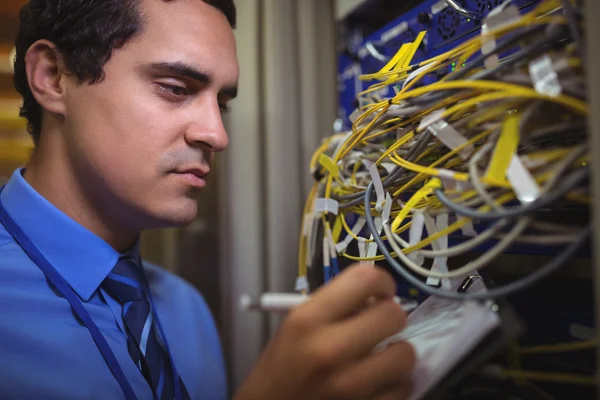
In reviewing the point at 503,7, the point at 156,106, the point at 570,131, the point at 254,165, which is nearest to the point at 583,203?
the point at 570,131

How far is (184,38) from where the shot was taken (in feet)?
2.32

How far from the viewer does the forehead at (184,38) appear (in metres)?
0.70

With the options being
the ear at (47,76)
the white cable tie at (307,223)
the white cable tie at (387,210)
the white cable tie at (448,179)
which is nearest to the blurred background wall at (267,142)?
the white cable tie at (307,223)

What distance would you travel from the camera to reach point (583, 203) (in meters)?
0.38

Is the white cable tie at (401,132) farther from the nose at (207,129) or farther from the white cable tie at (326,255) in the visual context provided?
the nose at (207,129)

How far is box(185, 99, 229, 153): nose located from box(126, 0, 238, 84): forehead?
0.22 ft

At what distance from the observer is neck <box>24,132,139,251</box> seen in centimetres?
76

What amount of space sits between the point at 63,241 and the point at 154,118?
0.32m

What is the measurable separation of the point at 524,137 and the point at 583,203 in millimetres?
91

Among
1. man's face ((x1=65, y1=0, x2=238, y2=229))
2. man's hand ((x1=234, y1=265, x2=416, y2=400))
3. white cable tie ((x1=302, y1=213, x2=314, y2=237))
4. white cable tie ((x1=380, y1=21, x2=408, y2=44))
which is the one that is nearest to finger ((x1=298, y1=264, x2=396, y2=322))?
man's hand ((x1=234, y1=265, x2=416, y2=400))

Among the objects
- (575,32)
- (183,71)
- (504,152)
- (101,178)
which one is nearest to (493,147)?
(504,152)

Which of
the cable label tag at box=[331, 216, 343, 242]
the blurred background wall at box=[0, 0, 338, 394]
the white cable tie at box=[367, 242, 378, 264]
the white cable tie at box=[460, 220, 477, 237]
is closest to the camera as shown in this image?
the white cable tie at box=[460, 220, 477, 237]

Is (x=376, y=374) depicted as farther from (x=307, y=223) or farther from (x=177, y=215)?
(x=177, y=215)

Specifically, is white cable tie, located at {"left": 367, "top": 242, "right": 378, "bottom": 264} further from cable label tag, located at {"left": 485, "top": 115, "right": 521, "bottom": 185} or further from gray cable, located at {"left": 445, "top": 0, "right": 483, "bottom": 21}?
gray cable, located at {"left": 445, "top": 0, "right": 483, "bottom": 21}
